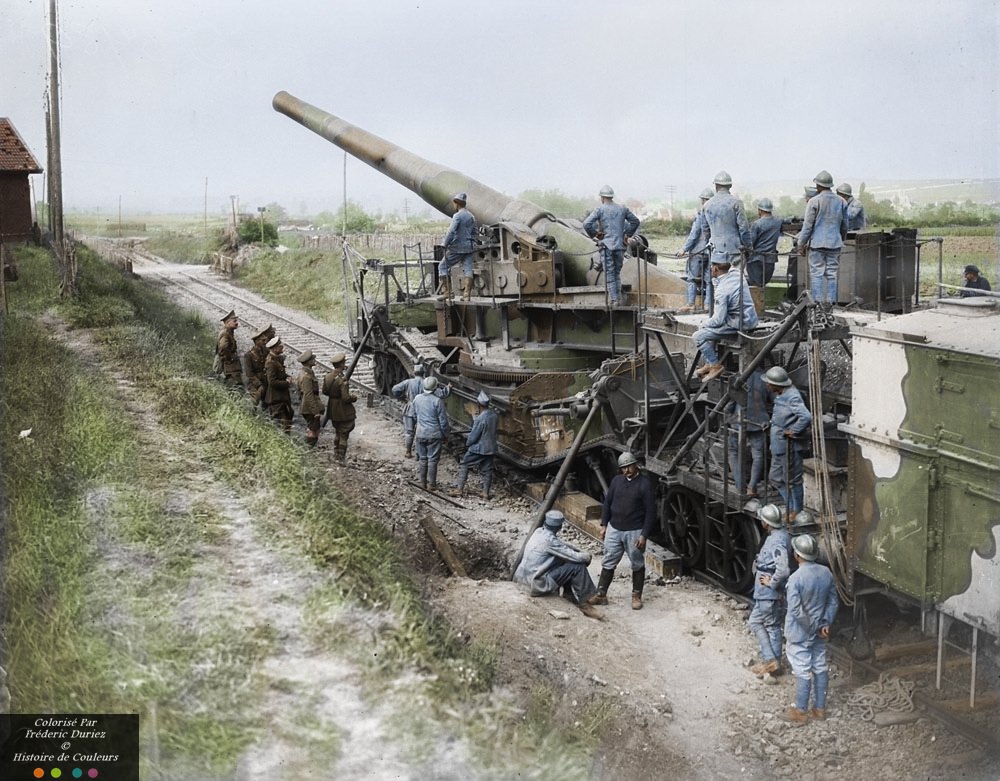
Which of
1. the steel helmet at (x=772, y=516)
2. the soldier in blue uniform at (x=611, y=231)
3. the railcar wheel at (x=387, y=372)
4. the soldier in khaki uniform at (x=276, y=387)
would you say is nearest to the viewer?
the steel helmet at (x=772, y=516)

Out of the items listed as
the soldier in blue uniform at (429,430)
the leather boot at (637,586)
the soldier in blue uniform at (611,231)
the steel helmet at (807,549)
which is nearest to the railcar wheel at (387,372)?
the soldier in blue uniform at (429,430)

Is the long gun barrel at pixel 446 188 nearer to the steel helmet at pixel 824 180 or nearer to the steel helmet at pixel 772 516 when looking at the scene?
the steel helmet at pixel 824 180

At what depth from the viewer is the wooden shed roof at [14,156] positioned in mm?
12186

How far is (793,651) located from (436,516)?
4665 millimetres

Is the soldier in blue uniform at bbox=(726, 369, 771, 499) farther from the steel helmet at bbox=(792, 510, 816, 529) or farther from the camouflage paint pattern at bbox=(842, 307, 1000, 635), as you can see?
the camouflage paint pattern at bbox=(842, 307, 1000, 635)

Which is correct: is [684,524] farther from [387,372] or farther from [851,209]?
[387,372]

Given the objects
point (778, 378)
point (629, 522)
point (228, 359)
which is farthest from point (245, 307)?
point (778, 378)

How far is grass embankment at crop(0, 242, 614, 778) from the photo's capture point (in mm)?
4988

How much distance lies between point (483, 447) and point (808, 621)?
18.0 ft

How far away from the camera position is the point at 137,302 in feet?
63.4

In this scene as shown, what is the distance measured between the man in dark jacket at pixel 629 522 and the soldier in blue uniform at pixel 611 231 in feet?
10.9

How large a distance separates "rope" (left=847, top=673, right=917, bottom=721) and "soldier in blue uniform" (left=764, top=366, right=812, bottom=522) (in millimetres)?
1341

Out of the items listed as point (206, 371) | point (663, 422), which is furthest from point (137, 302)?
point (663, 422)

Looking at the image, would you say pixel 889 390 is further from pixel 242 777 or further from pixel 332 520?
pixel 242 777
